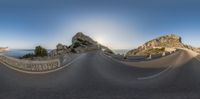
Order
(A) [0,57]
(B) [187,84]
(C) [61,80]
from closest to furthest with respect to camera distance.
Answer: (B) [187,84] < (C) [61,80] < (A) [0,57]

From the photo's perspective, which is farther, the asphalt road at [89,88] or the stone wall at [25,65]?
the stone wall at [25,65]

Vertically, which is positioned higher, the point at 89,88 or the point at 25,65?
the point at 25,65

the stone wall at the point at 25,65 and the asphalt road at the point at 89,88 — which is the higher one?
the stone wall at the point at 25,65

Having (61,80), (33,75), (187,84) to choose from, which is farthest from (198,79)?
(33,75)

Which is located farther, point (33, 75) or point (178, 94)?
point (33, 75)

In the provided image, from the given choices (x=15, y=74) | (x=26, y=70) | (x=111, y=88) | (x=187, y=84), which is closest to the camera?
(x=111, y=88)

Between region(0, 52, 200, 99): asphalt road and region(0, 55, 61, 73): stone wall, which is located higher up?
region(0, 55, 61, 73): stone wall

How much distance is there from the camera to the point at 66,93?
20.2 m

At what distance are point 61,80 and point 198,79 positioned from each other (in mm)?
9703

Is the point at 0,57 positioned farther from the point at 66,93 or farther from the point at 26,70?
the point at 66,93

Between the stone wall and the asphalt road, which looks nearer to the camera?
the asphalt road

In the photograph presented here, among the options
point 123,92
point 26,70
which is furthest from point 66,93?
point 26,70

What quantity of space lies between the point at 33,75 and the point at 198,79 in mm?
12470

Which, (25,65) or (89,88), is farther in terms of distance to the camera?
(25,65)
